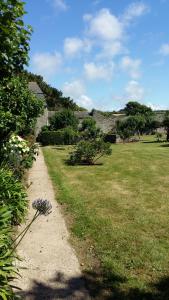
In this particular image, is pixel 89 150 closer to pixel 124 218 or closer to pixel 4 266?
pixel 124 218

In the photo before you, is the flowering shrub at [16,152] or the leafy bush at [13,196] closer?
the leafy bush at [13,196]

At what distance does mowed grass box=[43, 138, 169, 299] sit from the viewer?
21.2ft

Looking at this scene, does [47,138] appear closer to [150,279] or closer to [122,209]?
[122,209]

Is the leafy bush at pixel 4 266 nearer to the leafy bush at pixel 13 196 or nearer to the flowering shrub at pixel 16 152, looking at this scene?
the leafy bush at pixel 13 196

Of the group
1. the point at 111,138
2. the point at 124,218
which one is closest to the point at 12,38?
the point at 124,218

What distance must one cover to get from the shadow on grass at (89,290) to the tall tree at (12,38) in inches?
→ 156

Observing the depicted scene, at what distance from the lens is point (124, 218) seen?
9703 millimetres

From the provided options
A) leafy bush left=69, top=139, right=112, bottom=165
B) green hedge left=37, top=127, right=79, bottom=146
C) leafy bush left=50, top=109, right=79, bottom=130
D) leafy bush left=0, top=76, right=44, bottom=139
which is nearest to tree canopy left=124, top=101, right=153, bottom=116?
leafy bush left=50, top=109, right=79, bottom=130

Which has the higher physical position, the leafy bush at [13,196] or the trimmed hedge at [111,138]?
the trimmed hedge at [111,138]

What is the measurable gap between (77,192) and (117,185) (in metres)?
2.32

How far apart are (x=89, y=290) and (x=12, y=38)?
178 inches

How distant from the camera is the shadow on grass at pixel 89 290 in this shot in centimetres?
551

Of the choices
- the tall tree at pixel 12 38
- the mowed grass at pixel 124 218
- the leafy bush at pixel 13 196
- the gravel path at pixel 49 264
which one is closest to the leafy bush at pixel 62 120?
the mowed grass at pixel 124 218

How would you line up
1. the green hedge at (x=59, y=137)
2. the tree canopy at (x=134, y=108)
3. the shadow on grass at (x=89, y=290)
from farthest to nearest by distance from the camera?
the tree canopy at (x=134, y=108)
the green hedge at (x=59, y=137)
the shadow on grass at (x=89, y=290)
